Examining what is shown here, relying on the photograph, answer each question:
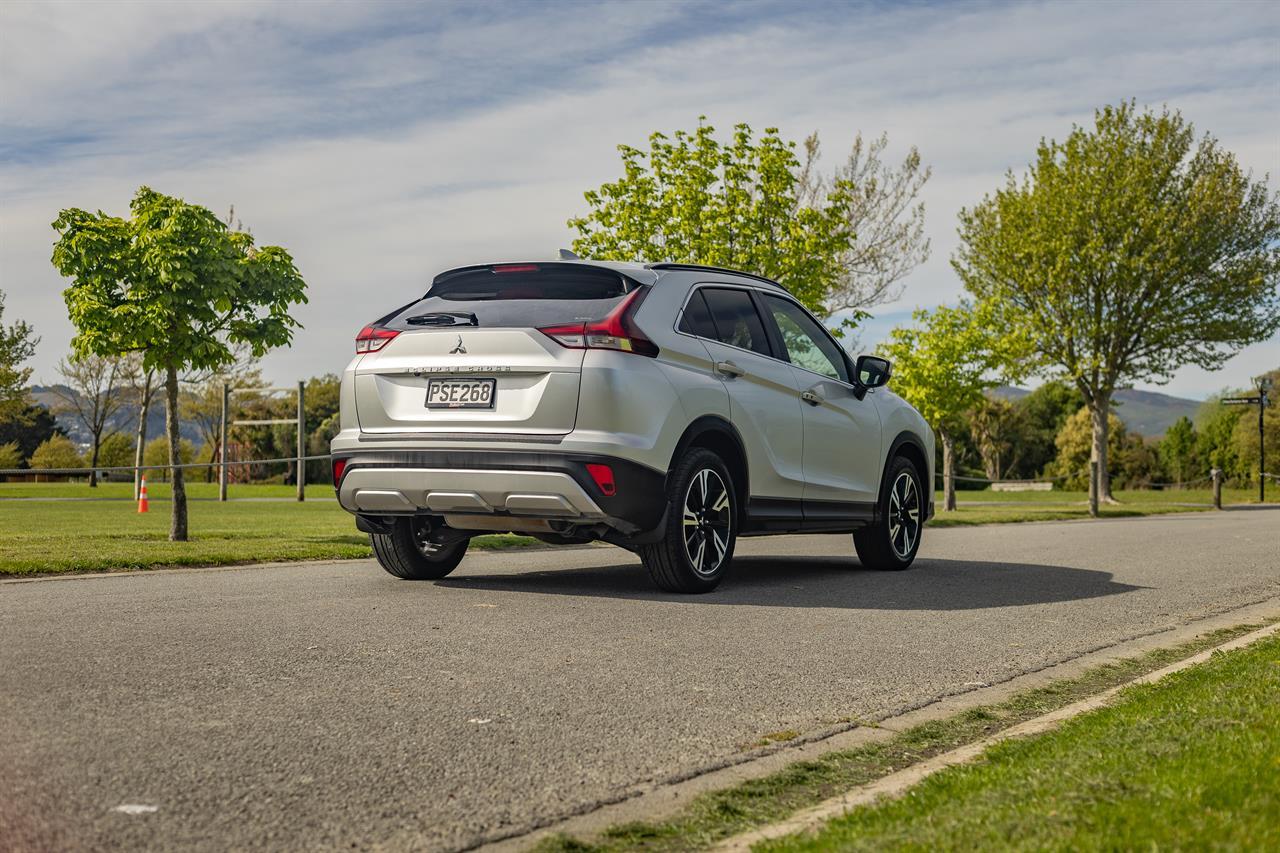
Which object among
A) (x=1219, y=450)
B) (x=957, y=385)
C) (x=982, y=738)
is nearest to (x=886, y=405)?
(x=982, y=738)

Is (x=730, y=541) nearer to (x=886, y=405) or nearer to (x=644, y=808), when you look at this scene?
(x=886, y=405)

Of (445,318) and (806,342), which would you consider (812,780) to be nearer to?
(445,318)

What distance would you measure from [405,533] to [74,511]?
64.1ft

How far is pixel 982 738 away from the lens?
4586mm

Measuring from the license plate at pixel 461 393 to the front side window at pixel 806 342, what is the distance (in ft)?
8.87

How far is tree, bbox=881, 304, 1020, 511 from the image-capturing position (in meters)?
33.9

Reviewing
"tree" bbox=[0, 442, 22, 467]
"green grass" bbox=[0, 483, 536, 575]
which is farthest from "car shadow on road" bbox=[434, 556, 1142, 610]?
"tree" bbox=[0, 442, 22, 467]

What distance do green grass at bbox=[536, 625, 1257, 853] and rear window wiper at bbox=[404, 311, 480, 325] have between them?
397 cm

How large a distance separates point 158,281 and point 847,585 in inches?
353

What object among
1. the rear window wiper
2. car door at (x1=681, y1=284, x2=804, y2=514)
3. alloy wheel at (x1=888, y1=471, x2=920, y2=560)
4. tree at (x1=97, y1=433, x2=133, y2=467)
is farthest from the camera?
tree at (x1=97, y1=433, x2=133, y2=467)

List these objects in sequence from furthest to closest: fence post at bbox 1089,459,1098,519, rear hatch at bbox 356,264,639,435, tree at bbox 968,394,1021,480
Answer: tree at bbox 968,394,1021,480 < fence post at bbox 1089,459,1098,519 < rear hatch at bbox 356,264,639,435

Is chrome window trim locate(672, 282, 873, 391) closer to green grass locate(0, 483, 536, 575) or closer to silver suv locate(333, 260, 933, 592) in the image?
silver suv locate(333, 260, 933, 592)

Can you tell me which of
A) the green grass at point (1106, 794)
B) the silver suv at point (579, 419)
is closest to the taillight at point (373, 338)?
A: the silver suv at point (579, 419)

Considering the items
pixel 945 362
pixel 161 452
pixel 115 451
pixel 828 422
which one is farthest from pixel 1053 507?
pixel 115 451
